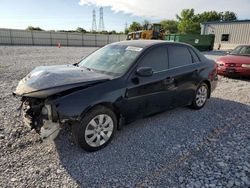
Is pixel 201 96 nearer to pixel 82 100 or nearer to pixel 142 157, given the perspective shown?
pixel 142 157

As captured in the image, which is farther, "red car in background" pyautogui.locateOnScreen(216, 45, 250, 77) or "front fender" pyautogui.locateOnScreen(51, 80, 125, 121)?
"red car in background" pyautogui.locateOnScreen(216, 45, 250, 77)

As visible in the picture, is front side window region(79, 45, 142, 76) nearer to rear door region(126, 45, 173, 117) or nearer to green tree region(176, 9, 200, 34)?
rear door region(126, 45, 173, 117)

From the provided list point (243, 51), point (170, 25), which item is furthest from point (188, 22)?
point (243, 51)

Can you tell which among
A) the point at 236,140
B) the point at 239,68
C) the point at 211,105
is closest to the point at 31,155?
the point at 236,140

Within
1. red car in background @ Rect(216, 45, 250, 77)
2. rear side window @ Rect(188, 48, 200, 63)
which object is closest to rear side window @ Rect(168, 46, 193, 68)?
rear side window @ Rect(188, 48, 200, 63)

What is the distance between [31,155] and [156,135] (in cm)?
203

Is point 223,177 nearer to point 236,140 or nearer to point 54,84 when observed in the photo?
point 236,140

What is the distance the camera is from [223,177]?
9.09ft

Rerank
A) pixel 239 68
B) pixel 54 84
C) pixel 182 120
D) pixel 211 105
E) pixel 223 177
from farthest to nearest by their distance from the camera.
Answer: pixel 239 68 → pixel 211 105 → pixel 182 120 → pixel 54 84 → pixel 223 177

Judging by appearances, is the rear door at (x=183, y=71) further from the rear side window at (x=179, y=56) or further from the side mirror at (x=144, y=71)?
the side mirror at (x=144, y=71)

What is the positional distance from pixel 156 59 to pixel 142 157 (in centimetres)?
182

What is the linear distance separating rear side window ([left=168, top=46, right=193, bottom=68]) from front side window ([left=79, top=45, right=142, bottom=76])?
2.66ft

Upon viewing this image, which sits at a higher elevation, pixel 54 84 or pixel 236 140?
pixel 54 84

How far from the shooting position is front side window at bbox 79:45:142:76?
363 cm
